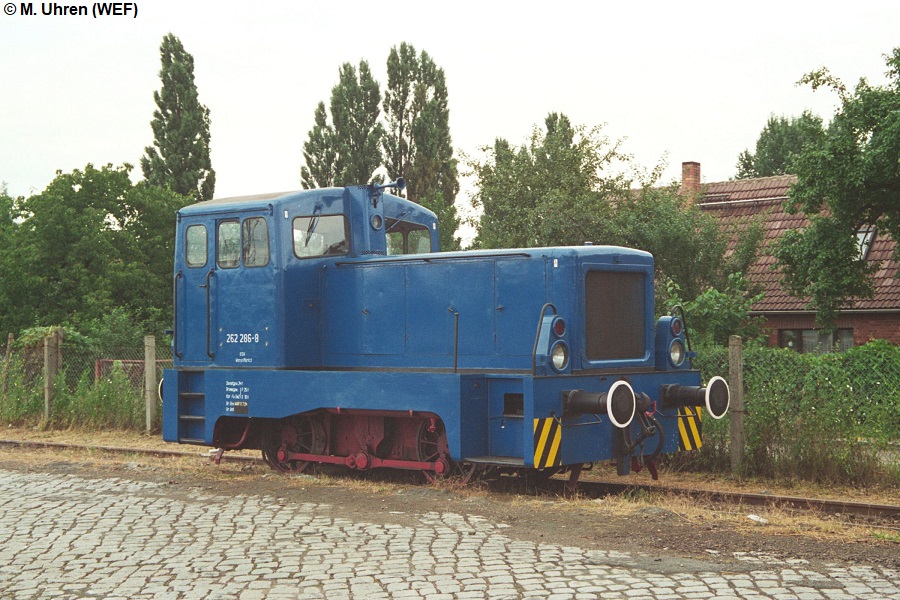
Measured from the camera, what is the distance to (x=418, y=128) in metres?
42.8

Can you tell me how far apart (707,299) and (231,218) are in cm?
761

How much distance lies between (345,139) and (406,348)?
32.9m

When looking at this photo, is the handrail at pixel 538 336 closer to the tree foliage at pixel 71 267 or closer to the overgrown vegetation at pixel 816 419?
the overgrown vegetation at pixel 816 419

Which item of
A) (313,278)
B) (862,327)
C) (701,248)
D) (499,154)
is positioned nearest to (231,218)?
(313,278)

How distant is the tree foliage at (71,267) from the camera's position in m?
26.7

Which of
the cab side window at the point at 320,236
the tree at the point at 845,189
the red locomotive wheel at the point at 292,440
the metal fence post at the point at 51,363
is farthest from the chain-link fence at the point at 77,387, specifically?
the tree at the point at 845,189

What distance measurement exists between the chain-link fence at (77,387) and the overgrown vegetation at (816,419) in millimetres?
8867

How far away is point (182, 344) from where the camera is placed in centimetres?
1129

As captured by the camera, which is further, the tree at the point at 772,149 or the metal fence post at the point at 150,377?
the tree at the point at 772,149

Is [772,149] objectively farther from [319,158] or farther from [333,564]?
[333,564]

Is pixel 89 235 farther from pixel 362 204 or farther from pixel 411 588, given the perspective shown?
pixel 411 588

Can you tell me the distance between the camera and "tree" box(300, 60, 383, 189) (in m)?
41.5

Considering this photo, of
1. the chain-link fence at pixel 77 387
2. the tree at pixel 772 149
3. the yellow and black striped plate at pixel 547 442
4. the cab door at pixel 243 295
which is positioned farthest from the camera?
the tree at pixel 772 149

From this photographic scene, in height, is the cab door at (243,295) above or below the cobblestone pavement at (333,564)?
above
